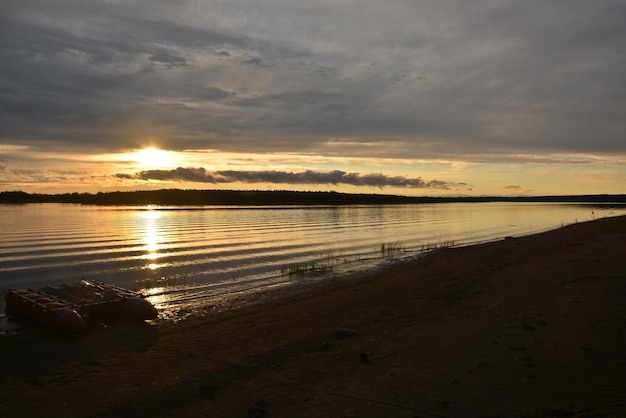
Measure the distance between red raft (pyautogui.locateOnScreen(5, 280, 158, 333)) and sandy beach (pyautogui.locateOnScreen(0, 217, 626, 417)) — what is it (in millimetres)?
519

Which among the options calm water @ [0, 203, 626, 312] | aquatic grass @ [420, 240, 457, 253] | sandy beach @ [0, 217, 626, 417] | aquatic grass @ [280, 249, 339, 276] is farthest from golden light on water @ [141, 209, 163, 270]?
aquatic grass @ [420, 240, 457, 253]

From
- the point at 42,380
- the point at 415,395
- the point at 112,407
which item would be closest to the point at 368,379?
the point at 415,395

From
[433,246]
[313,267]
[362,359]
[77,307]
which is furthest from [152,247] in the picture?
[362,359]

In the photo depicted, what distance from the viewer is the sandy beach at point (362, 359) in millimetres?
7207

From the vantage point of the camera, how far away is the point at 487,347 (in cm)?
911

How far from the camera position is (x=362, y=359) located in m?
9.40

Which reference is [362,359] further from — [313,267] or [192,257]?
[192,257]

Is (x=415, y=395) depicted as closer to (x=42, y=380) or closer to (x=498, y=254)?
(x=42, y=380)

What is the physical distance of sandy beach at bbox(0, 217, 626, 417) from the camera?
23.6 ft

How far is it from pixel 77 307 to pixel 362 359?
1027cm

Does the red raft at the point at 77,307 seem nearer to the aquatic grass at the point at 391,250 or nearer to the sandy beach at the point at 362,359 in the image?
the sandy beach at the point at 362,359

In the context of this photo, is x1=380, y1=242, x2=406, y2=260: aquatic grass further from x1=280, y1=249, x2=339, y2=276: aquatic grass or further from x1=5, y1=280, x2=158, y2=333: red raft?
x1=5, y1=280, x2=158, y2=333: red raft

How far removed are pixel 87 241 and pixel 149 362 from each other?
113ft

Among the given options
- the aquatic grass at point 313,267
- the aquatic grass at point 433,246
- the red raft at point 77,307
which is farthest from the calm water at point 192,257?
the red raft at point 77,307
